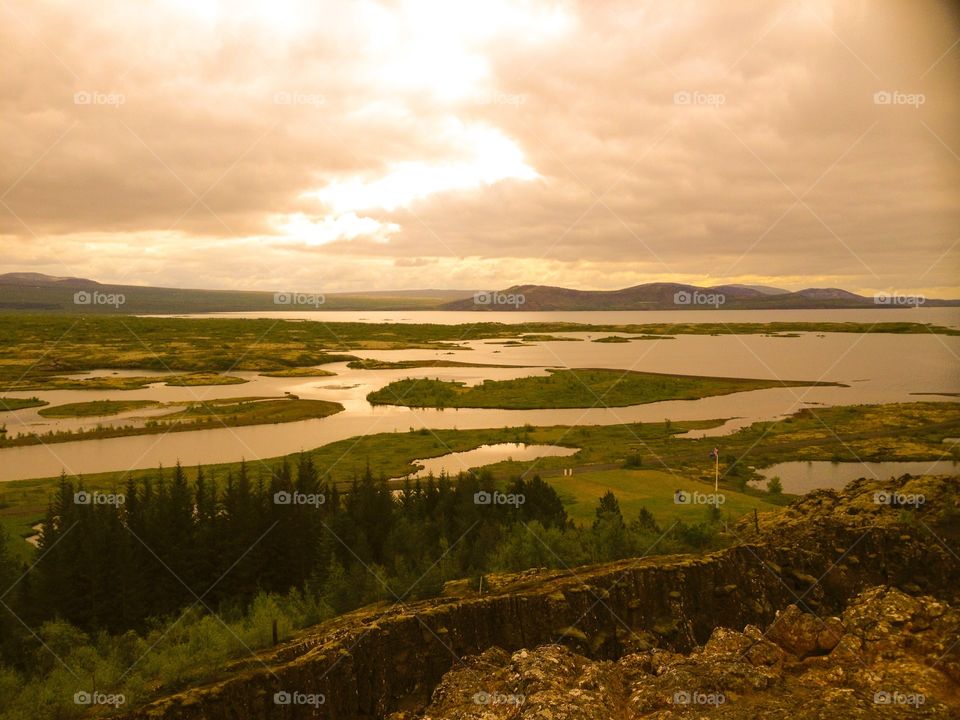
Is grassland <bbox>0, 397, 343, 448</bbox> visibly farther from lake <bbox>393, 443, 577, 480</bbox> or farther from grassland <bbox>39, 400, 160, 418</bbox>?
lake <bbox>393, 443, 577, 480</bbox>

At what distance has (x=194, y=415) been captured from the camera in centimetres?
6525

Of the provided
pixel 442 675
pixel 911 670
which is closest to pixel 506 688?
pixel 442 675

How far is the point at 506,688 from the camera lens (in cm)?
1101

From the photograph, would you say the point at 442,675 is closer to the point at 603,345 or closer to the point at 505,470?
the point at 505,470

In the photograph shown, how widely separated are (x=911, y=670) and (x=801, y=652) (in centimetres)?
Answer: 168

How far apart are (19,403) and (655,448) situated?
6807 cm

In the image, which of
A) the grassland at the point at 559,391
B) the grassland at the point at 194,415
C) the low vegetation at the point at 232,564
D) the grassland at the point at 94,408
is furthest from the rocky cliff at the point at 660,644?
the grassland at the point at 94,408

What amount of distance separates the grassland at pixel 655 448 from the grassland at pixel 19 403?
3300 centimetres

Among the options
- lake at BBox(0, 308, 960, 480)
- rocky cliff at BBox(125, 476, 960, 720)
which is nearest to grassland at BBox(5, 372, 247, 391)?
lake at BBox(0, 308, 960, 480)

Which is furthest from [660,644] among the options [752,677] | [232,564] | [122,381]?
[122,381]

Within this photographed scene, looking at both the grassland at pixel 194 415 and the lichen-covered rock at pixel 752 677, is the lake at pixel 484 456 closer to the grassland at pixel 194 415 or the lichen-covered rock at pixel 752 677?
the grassland at pixel 194 415

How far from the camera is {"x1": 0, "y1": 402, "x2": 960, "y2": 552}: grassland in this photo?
4200 cm

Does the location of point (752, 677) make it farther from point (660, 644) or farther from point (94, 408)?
point (94, 408)

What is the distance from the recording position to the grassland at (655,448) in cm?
4200
